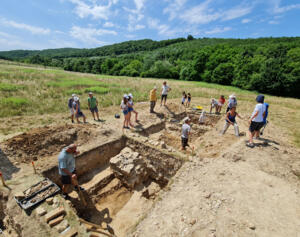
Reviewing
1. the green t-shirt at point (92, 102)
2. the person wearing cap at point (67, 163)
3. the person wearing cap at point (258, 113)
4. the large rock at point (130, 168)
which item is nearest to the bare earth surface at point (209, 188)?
the large rock at point (130, 168)

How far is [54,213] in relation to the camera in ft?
12.5

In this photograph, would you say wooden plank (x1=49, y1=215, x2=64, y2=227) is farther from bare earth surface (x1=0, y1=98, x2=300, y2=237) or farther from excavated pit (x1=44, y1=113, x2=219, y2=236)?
excavated pit (x1=44, y1=113, x2=219, y2=236)

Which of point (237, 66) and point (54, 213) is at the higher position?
point (237, 66)

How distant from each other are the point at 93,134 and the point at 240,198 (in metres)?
6.99

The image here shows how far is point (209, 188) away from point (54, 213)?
4296 mm

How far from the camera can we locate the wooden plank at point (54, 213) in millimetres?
3728

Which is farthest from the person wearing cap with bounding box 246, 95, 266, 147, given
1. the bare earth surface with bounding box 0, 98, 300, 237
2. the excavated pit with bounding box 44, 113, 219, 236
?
the excavated pit with bounding box 44, 113, 219, 236

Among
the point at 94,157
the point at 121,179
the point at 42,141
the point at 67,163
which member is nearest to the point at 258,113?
the point at 121,179

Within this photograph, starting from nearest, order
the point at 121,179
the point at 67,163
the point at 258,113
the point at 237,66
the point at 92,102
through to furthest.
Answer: the point at 67,163 < the point at 258,113 < the point at 121,179 < the point at 92,102 < the point at 237,66

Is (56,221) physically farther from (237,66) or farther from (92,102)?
(237,66)

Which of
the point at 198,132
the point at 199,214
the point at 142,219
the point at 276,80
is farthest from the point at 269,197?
the point at 276,80

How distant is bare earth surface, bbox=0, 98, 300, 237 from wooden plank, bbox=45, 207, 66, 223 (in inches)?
12.7

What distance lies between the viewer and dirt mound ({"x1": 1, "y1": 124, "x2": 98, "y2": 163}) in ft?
21.1

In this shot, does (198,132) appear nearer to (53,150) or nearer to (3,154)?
(53,150)
